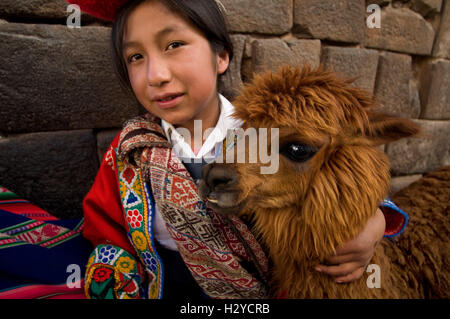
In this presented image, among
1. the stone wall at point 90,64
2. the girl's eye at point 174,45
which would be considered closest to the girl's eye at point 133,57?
the girl's eye at point 174,45

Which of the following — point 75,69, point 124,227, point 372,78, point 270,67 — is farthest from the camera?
point 372,78

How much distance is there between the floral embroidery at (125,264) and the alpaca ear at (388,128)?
970 mm

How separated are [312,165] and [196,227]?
1.45ft

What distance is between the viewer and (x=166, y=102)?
0.91 meters

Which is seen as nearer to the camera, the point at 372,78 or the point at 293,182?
the point at 293,182

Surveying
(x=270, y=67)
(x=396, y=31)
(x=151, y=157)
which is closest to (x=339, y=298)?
(x=151, y=157)

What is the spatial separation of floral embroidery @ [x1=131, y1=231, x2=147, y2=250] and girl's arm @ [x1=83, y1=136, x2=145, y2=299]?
0.08m

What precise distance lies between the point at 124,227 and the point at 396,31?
2.30 m

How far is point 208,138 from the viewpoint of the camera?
1052 millimetres

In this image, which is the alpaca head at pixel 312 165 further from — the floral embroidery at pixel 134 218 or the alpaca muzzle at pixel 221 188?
the floral embroidery at pixel 134 218

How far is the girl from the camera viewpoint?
87cm

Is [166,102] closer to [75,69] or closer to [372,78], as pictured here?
[75,69]

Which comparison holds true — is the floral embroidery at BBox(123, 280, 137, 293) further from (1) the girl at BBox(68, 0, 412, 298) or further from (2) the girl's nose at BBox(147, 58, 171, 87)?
(2) the girl's nose at BBox(147, 58, 171, 87)

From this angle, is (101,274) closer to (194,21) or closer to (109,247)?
(109,247)
